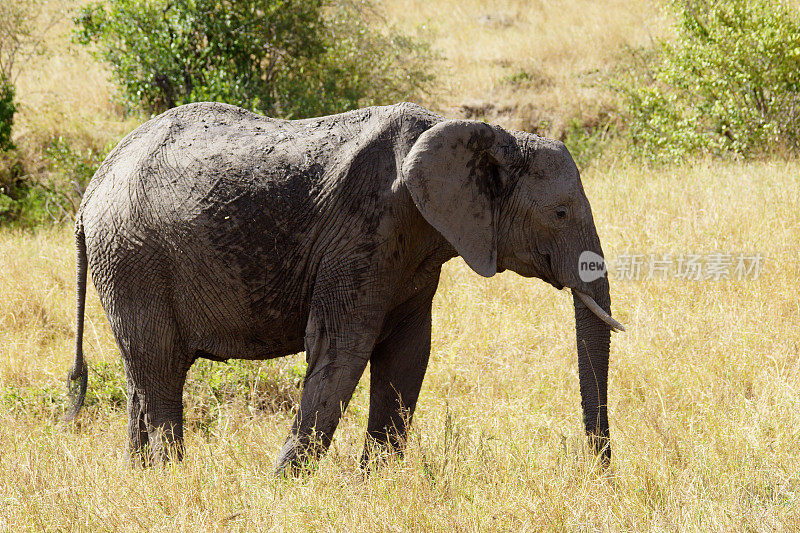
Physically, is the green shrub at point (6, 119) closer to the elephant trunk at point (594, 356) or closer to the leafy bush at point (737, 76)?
the leafy bush at point (737, 76)

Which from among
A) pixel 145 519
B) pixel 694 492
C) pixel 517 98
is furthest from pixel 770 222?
pixel 517 98

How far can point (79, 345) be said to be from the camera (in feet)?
16.6

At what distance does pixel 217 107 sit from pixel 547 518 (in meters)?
2.64

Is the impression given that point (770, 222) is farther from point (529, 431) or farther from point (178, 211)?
point (178, 211)

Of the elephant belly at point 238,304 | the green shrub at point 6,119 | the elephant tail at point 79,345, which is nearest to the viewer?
the elephant belly at point 238,304

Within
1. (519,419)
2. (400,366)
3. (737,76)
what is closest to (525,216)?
(400,366)

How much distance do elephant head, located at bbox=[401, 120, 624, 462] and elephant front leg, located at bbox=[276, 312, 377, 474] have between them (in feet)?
2.19

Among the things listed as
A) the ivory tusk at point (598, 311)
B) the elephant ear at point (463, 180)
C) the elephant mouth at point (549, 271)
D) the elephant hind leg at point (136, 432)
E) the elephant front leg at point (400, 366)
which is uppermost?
the elephant ear at point (463, 180)

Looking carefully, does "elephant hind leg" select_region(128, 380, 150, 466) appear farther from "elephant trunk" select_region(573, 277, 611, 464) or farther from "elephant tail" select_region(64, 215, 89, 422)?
"elephant trunk" select_region(573, 277, 611, 464)

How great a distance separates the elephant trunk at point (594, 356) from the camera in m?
4.05

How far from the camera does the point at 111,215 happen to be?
14.4 ft

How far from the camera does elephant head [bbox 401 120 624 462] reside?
3.86 meters

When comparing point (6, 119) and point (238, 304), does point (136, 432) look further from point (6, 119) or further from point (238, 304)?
point (6, 119)

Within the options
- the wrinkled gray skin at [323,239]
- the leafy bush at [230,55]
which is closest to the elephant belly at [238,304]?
the wrinkled gray skin at [323,239]
